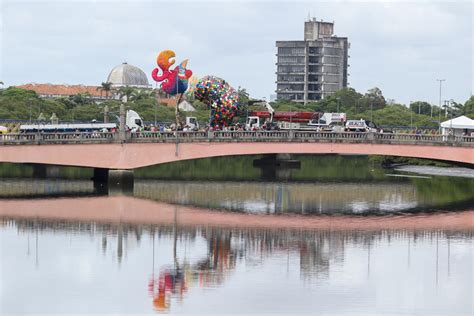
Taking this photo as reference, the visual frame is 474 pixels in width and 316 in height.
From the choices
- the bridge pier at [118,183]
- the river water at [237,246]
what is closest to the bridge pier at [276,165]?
the river water at [237,246]

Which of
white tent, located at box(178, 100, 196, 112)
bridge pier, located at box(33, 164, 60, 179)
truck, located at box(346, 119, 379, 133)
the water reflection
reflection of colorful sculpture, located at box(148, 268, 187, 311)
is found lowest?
reflection of colorful sculpture, located at box(148, 268, 187, 311)

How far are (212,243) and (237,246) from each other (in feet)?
5.60

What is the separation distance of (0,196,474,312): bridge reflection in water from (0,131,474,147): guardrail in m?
9.94

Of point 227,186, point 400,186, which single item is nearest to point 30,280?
point 227,186

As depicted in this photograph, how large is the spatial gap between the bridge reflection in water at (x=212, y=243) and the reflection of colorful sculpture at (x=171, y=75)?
1970 cm

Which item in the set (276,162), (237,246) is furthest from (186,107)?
(237,246)

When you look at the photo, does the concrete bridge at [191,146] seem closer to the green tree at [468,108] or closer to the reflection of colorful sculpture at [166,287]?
→ the reflection of colorful sculpture at [166,287]

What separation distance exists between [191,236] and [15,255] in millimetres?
11433

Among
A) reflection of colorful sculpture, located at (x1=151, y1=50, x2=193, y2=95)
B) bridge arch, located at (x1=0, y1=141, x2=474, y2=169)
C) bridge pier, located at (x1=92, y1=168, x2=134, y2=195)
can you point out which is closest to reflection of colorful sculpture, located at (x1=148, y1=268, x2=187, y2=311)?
bridge pier, located at (x1=92, y1=168, x2=134, y2=195)

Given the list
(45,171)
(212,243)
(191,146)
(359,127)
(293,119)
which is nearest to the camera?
(212,243)

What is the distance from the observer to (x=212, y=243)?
64500 mm

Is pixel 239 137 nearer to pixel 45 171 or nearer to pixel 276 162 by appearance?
pixel 45 171

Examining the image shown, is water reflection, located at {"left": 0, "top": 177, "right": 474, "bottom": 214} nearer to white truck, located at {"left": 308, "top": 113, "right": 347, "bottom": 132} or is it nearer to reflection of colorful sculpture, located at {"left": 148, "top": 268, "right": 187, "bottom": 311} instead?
white truck, located at {"left": 308, "top": 113, "right": 347, "bottom": 132}

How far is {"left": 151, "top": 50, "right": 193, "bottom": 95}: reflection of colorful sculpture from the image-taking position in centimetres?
9925
